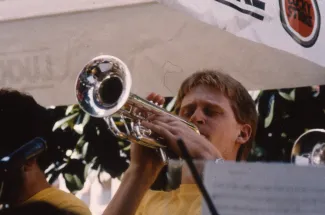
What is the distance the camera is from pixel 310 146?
9.94 ft

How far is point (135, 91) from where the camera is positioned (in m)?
2.40

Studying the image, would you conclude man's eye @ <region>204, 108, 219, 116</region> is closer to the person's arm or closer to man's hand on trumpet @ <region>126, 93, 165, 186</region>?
man's hand on trumpet @ <region>126, 93, 165, 186</region>

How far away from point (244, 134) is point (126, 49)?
2.02ft

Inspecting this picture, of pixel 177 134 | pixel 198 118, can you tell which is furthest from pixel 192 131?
pixel 198 118

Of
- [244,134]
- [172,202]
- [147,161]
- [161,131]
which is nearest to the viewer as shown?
[172,202]

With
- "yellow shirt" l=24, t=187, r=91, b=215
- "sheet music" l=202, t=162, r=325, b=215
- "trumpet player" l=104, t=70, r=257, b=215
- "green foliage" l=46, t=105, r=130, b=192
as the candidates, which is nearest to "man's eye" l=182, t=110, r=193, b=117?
"trumpet player" l=104, t=70, r=257, b=215

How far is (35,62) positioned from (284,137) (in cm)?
147

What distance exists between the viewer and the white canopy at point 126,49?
7.48 ft

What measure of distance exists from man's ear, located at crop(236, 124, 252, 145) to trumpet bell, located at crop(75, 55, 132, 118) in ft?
1.76

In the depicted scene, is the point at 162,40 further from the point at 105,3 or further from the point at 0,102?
the point at 0,102

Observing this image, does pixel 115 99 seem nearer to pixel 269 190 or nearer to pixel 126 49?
pixel 126 49

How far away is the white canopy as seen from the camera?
2.28 metres

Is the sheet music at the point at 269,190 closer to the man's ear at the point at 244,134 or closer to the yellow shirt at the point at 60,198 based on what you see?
the yellow shirt at the point at 60,198

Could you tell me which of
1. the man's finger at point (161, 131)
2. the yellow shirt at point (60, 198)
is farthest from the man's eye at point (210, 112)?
the yellow shirt at point (60, 198)
